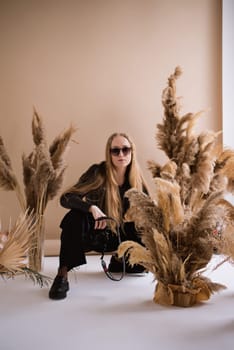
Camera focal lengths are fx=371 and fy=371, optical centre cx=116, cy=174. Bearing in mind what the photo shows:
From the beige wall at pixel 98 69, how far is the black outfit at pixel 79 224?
0.79 m

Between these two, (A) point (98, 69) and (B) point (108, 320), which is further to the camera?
(A) point (98, 69)

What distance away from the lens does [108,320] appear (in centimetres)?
146

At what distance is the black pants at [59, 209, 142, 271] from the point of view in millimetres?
Answer: 1974

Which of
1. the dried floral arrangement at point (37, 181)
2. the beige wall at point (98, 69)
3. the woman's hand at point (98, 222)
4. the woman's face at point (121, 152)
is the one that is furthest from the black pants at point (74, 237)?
the beige wall at point (98, 69)

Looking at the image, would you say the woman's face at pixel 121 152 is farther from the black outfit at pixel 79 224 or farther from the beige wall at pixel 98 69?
the beige wall at pixel 98 69

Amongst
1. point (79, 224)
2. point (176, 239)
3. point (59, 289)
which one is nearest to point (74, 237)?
point (79, 224)

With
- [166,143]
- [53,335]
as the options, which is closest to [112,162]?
[166,143]

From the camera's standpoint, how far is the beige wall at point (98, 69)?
118 inches

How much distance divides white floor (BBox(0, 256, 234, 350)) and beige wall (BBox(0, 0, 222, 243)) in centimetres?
127

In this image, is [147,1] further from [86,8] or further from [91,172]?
[91,172]

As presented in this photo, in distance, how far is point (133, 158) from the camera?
7.92ft

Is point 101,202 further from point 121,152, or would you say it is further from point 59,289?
point 59,289

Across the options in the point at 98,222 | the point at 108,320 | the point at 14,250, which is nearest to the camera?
the point at 14,250

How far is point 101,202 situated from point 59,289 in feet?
2.20
